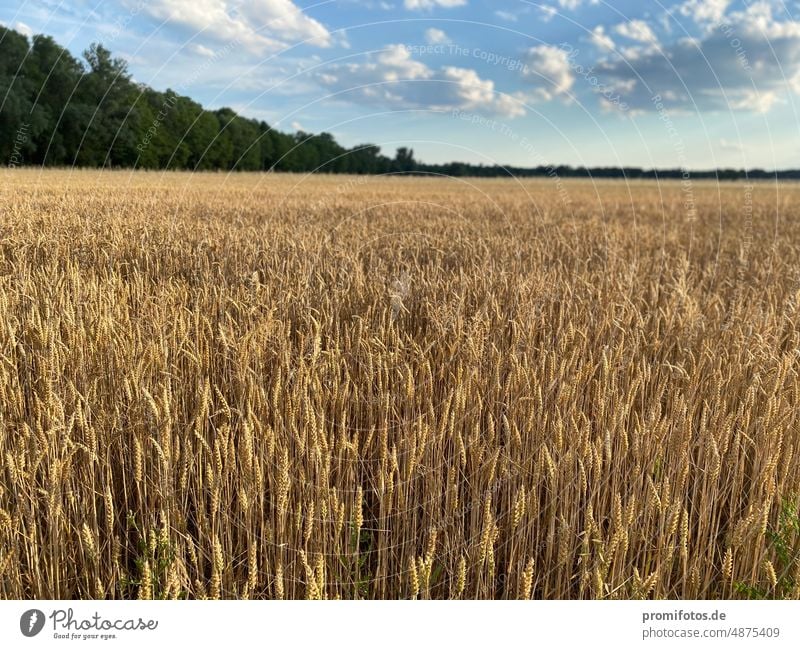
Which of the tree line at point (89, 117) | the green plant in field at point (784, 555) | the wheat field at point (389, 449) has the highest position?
the tree line at point (89, 117)

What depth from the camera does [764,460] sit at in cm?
246

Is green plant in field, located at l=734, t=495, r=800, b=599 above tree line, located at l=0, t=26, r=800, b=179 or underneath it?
underneath

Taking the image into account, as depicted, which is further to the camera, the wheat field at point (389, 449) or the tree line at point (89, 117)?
the tree line at point (89, 117)

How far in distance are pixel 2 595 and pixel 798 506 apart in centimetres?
282

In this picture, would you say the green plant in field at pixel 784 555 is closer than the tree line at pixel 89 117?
Yes

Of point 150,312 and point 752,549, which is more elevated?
point 150,312

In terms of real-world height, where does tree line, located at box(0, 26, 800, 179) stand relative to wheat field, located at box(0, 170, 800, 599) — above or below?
above

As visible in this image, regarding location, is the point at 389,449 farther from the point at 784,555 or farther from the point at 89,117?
the point at 89,117

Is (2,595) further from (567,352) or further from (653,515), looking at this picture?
(567,352)

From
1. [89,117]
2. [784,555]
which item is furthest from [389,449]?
[89,117]

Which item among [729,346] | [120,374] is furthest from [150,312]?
[729,346]

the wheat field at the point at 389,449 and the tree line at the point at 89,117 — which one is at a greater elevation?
the tree line at the point at 89,117

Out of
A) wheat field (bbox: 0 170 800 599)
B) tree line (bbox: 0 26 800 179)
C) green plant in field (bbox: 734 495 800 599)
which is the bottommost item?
green plant in field (bbox: 734 495 800 599)

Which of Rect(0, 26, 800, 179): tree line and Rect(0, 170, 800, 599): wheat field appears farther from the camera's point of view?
→ Rect(0, 26, 800, 179): tree line
